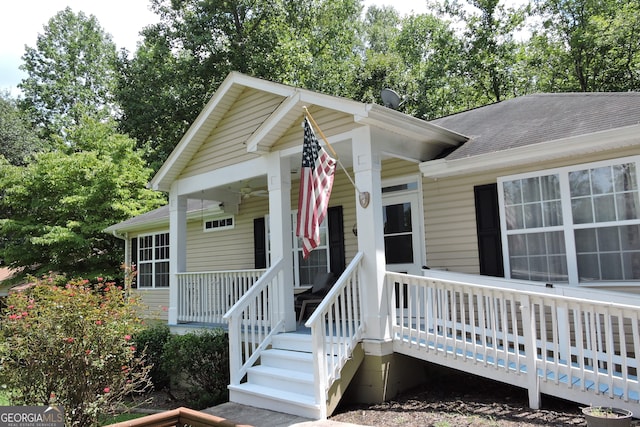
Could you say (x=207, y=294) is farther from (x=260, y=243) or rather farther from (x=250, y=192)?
(x=250, y=192)

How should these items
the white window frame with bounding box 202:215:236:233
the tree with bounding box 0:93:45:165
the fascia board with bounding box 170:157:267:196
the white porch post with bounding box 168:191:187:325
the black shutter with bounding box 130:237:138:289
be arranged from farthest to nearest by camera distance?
the tree with bounding box 0:93:45:165, the black shutter with bounding box 130:237:138:289, the white window frame with bounding box 202:215:236:233, the white porch post with bounding box 168:191:187:325, the fascia board with bounding box 170:157:267:196

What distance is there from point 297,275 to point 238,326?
137 inches

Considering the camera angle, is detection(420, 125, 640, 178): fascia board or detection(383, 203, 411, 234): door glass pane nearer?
detection(420, 125, 640, 178): fascia board

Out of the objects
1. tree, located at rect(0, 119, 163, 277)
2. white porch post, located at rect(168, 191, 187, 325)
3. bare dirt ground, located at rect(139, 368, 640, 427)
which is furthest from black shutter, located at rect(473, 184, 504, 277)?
tree, located at rect(0, 119, 163, 277)

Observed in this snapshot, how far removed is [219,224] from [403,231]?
5607mm

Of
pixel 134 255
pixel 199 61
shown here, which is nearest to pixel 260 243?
pixel 134 255

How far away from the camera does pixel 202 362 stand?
737 centimetres

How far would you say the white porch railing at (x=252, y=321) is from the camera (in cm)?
642

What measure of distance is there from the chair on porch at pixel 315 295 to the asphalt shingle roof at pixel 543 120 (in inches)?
124

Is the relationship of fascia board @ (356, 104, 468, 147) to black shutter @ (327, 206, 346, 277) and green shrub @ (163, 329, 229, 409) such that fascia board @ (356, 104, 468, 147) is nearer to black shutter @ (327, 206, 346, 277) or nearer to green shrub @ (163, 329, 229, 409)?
black shutter @ (327, 206, 346, 277)

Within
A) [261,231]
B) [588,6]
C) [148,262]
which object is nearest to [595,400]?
[261,231]

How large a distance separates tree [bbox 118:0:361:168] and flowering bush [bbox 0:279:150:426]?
18164 millimetres

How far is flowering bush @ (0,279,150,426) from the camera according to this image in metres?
4.98

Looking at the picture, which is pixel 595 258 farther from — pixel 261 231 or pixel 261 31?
pixel 261 31
